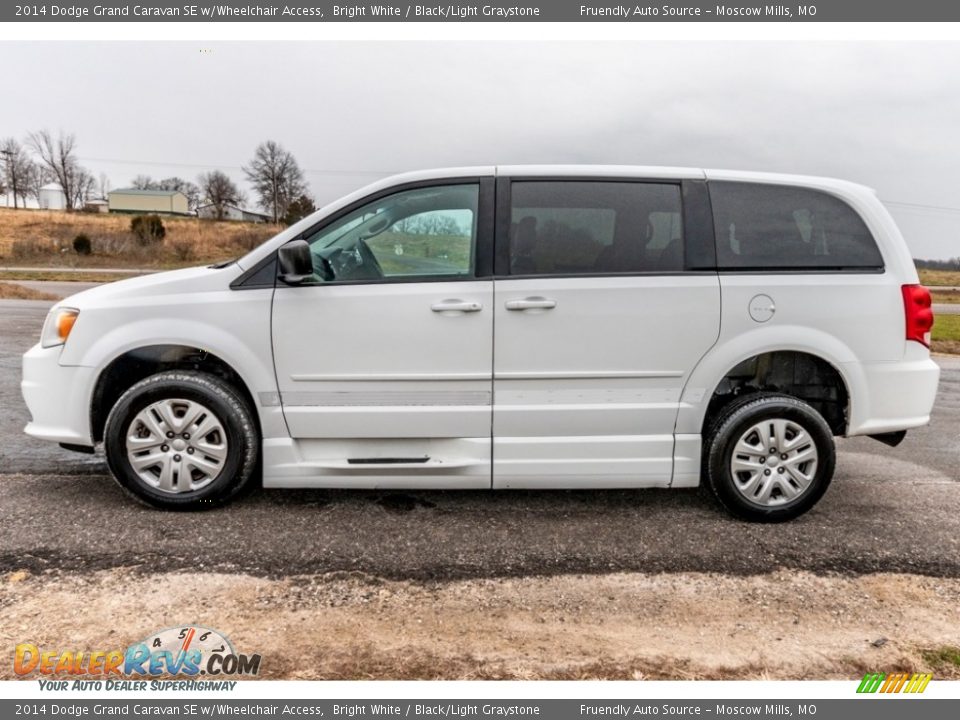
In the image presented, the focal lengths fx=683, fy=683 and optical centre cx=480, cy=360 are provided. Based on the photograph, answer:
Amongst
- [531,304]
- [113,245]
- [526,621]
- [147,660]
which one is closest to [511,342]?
[531,304]

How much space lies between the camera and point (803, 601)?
119 inches

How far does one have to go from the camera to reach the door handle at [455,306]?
12.1ft

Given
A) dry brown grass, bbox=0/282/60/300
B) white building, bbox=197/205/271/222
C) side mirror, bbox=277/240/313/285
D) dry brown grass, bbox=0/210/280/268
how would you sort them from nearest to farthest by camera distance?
side mirror, bbox=277/240/313/285, dry brown grass, bbox=0/282/60/300, dry brown grass, bbox=0/210/280/268, white building, bbox=197/205/271/222

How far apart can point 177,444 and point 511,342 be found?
6.36ft

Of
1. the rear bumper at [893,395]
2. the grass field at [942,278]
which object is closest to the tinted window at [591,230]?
the rear bumper at [893,395]

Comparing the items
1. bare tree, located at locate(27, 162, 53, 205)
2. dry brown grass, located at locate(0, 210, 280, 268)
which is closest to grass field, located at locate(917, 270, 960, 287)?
dry brown grass, located at locate(0, 210, 280, 268)

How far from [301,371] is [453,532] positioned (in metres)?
1.21

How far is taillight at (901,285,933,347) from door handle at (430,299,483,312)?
7.96 ft

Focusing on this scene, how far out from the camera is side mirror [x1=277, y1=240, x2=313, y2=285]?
363cm

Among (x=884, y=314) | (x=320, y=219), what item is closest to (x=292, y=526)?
(x=320, y=219)

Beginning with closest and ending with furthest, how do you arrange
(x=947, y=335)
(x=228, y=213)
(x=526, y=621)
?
(x=526, y=621)
(x=947, y=335)
(x=228, y=213)

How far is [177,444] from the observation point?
12.4ft

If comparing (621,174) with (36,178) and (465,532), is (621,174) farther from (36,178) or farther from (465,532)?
(36,178)

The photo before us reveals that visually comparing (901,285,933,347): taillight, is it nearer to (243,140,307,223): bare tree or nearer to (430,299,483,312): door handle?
(430,299,483,312): door handle
